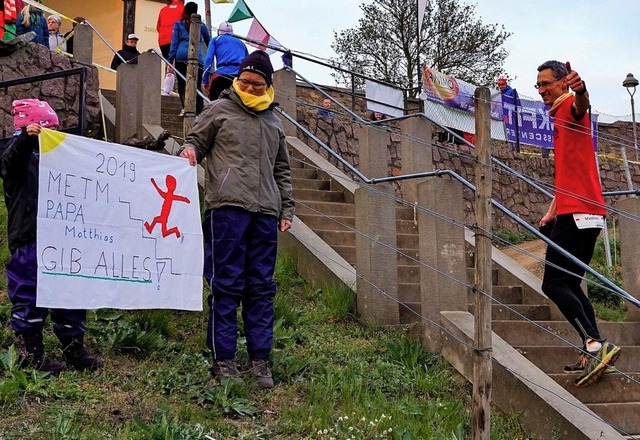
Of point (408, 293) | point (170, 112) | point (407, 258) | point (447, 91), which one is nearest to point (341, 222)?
point (407, 258)

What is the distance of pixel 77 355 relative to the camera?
14.9 ft

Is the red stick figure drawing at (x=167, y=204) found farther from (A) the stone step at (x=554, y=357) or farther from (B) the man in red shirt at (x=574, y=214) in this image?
(A) the stone step at (x=554, y=357)

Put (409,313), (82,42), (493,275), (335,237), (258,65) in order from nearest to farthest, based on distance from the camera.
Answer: (258,65) < (409,313) < (493,275) < (335,237) < (82,42)

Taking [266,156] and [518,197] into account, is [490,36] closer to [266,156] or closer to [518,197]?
[518,197]

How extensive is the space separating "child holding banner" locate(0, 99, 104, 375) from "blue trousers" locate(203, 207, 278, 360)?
750 mm

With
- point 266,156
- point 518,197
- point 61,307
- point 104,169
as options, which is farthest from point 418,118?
point 518,197

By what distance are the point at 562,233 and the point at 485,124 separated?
3.48ft

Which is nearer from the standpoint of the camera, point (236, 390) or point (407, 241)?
point (236, 390)

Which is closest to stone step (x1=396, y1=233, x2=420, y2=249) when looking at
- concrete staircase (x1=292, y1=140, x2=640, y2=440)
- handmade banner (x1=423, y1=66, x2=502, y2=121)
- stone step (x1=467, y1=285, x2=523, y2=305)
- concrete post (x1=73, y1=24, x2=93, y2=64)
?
concrete staircase (x1=292, y1=140, x2=640, y2=440)

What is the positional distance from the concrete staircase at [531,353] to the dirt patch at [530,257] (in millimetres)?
1527

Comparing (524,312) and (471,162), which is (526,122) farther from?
(524,312)

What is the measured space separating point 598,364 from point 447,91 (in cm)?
939

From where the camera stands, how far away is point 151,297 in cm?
459

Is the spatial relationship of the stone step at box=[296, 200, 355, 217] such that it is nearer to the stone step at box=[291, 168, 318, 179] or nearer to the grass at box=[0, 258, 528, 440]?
the stone step at box=[291, 168, 318, 179]
